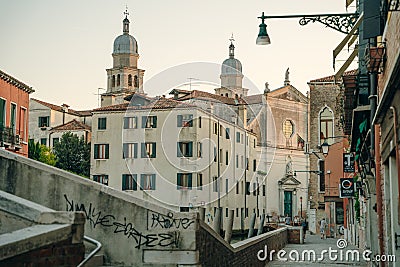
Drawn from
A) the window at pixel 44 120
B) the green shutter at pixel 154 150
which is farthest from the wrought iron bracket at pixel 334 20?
the window at pixel 44 120

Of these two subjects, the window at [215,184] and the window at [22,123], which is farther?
the window at [215,184]

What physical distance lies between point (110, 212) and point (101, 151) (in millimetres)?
46136

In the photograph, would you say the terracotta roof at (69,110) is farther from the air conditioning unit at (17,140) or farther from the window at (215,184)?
the air conditioning unit at (17,140)

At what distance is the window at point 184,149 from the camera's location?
53.9 m

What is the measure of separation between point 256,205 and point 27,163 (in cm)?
5847

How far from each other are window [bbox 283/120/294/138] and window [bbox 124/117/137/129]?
23.6 meters

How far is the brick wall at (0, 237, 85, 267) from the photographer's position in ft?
16.1

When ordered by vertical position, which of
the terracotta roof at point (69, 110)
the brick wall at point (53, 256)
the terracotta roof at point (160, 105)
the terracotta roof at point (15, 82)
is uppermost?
the terracotta roof at point (69, 110)

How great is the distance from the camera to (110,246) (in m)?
10.8

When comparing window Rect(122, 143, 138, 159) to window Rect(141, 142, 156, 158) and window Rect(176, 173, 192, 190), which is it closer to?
window Rect(141, 142, 156, 158)

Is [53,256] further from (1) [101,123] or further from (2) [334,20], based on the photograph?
(1) [101,123]

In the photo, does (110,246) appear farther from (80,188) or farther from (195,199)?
(195,199)

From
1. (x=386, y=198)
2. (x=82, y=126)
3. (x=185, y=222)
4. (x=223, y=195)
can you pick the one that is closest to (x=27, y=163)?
(x=185, y=222)

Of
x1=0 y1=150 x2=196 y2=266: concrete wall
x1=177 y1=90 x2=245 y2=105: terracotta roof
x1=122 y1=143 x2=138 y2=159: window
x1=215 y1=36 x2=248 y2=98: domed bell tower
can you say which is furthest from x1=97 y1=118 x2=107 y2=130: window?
x1=0 y1=150 x2=196 y2=266: concrete wall
